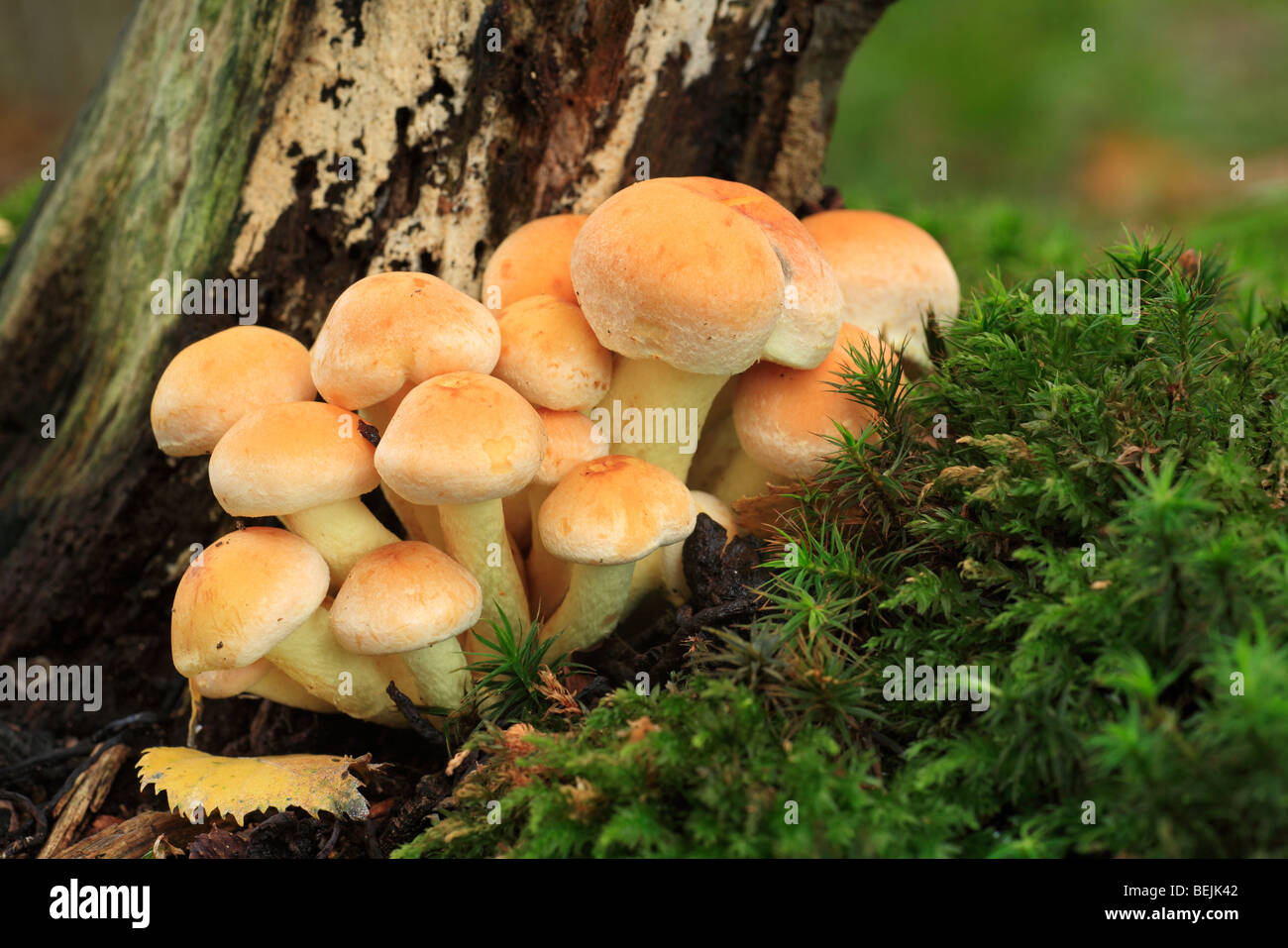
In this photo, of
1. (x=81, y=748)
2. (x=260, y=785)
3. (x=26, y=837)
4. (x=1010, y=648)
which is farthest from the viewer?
(x=81, y=748)

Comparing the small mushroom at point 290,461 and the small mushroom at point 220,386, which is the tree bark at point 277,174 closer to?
the small mushroom at point 220,386

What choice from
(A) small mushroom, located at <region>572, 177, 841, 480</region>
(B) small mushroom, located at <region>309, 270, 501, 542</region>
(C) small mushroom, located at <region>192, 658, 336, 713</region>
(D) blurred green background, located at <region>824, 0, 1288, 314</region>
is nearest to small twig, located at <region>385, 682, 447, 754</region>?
(C) small mushroom, located at <region>192, 658, 336, 713</region>

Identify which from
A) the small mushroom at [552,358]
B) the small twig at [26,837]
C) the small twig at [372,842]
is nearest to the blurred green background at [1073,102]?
the small mushroom at [552,358]

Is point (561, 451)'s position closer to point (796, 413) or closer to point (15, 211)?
point (796, 413)

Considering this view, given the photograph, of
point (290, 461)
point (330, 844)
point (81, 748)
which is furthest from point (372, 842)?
point (81, 748)

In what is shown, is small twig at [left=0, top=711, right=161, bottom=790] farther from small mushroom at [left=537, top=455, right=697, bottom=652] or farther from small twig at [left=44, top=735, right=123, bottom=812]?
small mushroom at [left=537, top=455, right=697, bottom=652]

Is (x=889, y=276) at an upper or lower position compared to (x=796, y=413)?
upper
